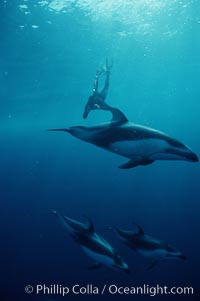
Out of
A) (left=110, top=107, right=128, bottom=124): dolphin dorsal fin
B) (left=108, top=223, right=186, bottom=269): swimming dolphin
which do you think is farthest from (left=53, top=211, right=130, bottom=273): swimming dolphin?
(left=110, top=107, right=128, bottom=124): dolphin dorsal fin

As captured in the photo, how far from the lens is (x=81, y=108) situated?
37.6m

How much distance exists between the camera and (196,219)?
2342 cm

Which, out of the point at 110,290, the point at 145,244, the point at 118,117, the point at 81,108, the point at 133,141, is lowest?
the point at 110,290

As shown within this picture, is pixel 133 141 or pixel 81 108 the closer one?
pixel 133 141

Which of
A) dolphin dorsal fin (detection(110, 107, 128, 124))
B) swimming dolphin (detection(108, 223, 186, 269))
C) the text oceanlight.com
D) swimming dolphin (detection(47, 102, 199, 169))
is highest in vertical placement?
dolphin dorsal fin (detection(110, 107, 128, 124))

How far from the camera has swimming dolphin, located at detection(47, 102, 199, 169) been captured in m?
4.76

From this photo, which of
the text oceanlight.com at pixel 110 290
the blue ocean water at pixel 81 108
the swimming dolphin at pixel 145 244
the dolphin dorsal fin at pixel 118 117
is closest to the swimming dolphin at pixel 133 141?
the dolphin dorsal fin at pixel 118 117

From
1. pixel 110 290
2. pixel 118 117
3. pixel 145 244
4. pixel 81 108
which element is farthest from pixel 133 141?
pixel 81 108

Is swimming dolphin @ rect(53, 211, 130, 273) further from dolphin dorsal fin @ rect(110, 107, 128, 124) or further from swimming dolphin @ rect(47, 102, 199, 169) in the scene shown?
dolphin dorsal fin @ rect(110, 107, 128, 124)

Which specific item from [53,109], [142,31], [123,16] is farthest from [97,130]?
[53,109]

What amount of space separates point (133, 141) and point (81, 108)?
109 ft

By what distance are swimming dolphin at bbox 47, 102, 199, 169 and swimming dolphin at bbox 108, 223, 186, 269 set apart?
223 centimetres

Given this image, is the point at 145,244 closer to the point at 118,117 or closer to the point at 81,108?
the point at 118,117

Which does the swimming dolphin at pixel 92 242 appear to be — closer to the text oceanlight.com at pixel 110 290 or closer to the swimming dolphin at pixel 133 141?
the swimming dolphin at pixel 133 141
